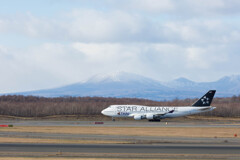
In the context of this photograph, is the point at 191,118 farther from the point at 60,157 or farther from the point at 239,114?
the point at 60,157

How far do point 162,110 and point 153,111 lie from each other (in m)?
1.76

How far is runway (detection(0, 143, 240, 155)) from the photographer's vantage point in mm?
36438

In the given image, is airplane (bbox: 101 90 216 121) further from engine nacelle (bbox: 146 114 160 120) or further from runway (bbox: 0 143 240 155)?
runway (bbox: 0 143 240 155)

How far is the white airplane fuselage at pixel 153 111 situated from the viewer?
83.2 meters

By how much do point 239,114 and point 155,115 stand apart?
84.9ft

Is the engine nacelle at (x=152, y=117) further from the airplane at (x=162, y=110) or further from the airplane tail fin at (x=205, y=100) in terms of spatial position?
the airplane tail fin at (x=205, y=100)

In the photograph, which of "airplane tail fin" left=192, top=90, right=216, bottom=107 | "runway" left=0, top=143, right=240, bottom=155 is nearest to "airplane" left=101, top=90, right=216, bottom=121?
"airplane tail fin" left=192, top=90, right=216, bottom=107

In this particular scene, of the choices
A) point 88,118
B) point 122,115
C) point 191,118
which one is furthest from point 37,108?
point 191,118

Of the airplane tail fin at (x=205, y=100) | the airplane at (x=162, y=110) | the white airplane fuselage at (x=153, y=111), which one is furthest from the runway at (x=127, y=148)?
the airplane tail fin at (x=205, y=100)

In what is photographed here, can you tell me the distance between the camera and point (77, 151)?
36.4 metres

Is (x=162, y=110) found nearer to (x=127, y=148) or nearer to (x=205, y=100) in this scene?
(x=205, y=100)

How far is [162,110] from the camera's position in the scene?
84.3m

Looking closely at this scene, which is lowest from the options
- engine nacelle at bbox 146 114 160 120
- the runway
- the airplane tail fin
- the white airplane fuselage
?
the runway

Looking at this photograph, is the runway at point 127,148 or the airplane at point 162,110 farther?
the airplane at point 162,110
